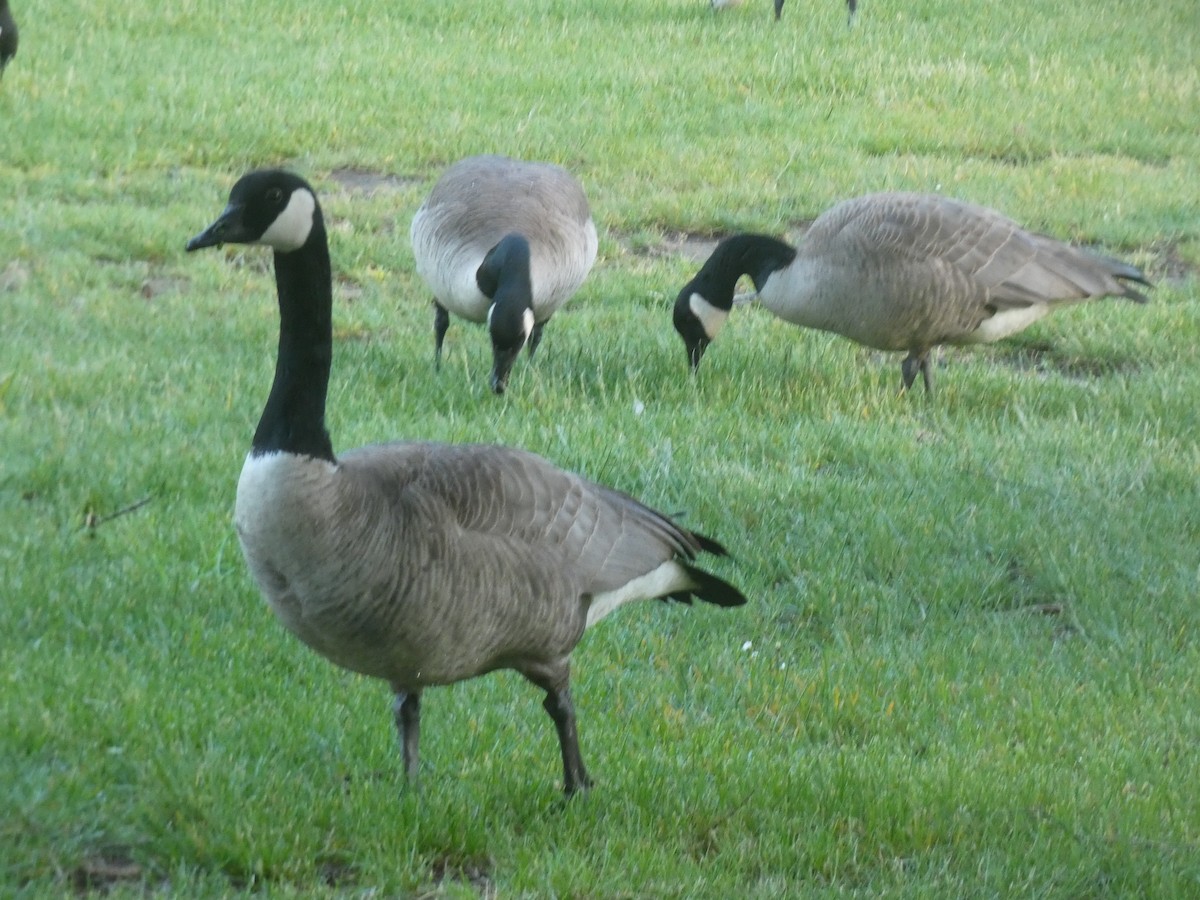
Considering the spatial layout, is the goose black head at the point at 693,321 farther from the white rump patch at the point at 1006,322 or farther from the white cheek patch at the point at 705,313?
the white rump patch at the point at 1006,322

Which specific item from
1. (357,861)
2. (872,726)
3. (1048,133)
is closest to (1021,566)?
(872,726)

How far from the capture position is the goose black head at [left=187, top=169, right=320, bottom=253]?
3.64 m

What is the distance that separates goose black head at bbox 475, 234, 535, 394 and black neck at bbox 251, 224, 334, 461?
337 cm

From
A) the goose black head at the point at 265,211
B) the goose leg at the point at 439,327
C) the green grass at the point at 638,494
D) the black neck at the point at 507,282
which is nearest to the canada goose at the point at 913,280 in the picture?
the green grass at the point at 638,494

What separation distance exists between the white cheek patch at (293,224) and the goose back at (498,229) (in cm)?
401

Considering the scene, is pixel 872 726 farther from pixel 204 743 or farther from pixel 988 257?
pixel 988 257

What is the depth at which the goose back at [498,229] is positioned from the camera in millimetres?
7961

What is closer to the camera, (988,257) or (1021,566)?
(1021,566)

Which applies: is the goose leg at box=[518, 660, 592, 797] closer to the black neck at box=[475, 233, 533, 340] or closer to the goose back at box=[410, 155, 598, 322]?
the black neck at box=[475, 233, 533, 340]

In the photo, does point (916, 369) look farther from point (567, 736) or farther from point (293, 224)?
point (293, 224)

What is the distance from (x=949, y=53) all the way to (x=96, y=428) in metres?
10.8

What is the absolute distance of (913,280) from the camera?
305 inches

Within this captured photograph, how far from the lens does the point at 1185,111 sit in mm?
13867

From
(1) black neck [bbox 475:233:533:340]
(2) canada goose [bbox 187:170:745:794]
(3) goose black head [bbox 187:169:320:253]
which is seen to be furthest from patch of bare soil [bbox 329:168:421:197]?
(3) goose black head [bbox 187:169:320:253]
